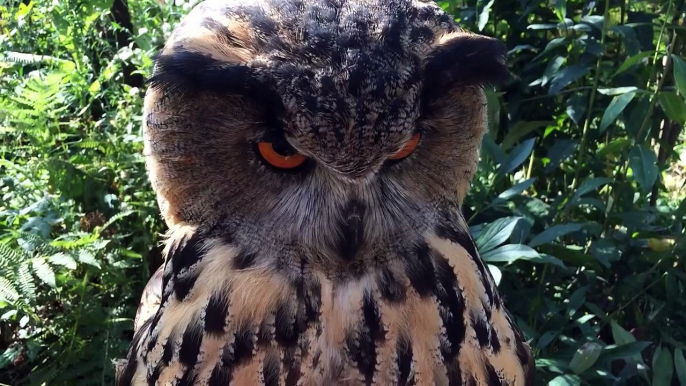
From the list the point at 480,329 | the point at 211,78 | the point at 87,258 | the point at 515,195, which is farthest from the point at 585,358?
the point at 87,258

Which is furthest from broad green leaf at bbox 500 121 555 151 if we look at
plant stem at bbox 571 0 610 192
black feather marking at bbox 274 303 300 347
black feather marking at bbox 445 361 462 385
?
black feather marking at bbox 274 303 300 347

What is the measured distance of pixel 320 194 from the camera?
0.92 m

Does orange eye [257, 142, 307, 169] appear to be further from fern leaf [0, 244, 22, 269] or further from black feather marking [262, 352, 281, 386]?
fern leaf [0, 244, 22, 269]

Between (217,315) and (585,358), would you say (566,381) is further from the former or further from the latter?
(217,315)

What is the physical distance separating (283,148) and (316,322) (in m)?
0.27

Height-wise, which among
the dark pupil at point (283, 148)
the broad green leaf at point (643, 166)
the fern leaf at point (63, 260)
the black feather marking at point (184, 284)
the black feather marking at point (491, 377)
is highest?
the dark pupil at point (283, 148)

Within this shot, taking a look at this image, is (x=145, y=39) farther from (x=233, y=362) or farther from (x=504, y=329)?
(x=504, y=329)

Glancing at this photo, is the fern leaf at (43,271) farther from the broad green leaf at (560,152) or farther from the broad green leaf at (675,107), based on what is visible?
the broad green leaf at (675,107)

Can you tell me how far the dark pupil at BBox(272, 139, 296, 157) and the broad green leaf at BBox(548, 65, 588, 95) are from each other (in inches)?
36.3

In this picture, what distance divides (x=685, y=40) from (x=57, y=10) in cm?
167

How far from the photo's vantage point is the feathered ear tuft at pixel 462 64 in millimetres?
846

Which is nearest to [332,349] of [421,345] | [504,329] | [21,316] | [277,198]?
[421,345]

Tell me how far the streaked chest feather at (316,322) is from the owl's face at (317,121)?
35mm

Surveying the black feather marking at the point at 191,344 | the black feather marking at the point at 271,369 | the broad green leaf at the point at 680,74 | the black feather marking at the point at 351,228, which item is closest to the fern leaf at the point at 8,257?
the black feather marking at the point at 191,344
